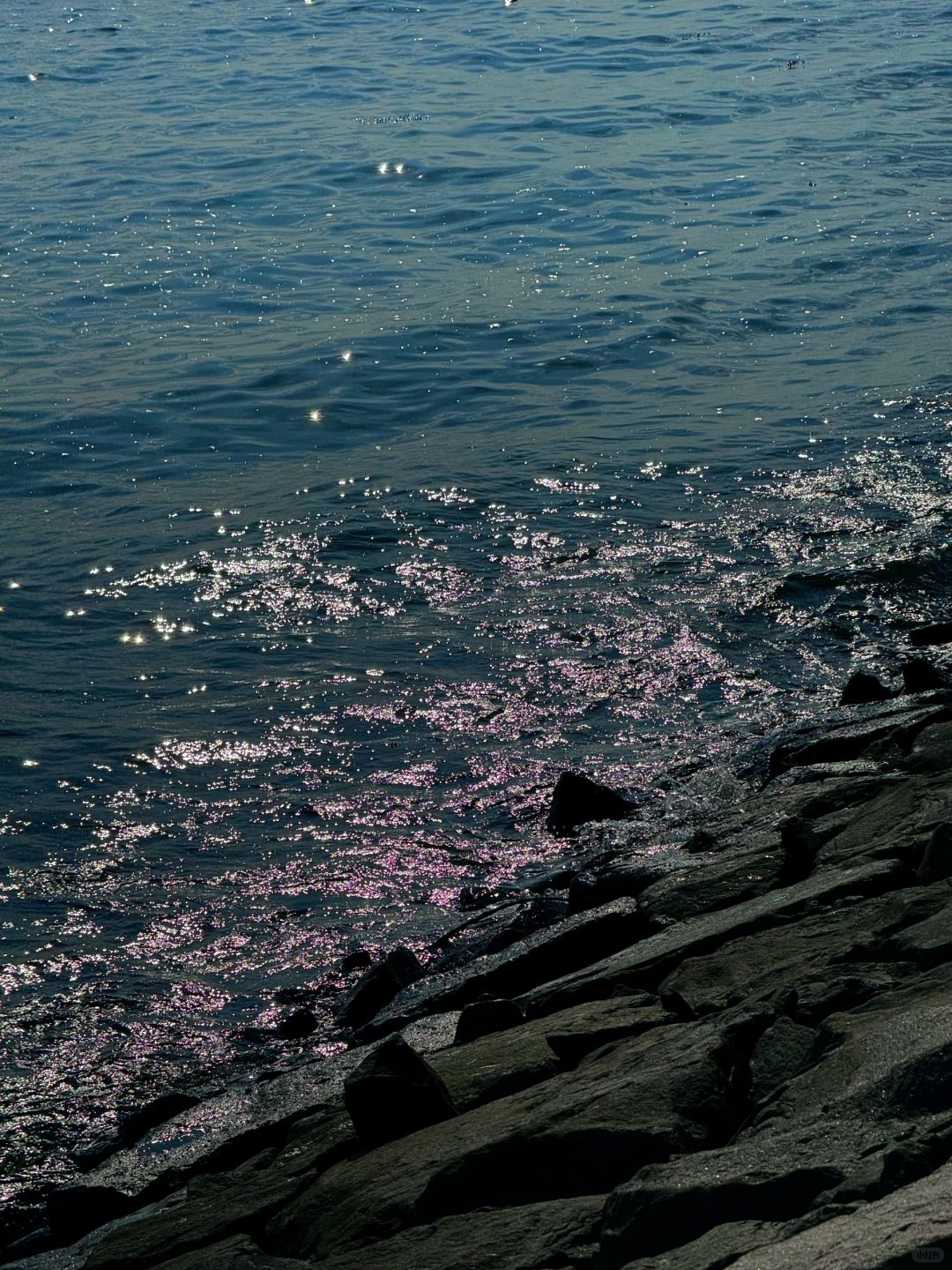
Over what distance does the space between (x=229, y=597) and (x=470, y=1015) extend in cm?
699

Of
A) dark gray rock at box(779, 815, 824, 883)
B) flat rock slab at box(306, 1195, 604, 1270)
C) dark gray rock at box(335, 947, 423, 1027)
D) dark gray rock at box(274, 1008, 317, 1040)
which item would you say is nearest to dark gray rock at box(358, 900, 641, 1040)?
dark gray rock at box(335, 947, 423, 1027)

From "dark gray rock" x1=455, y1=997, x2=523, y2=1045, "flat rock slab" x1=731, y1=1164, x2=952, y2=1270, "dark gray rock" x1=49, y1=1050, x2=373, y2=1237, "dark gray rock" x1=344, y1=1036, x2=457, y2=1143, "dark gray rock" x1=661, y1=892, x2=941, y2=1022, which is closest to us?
"flat rock slab" x1=731, y1=1164, x2=952, y2=1270

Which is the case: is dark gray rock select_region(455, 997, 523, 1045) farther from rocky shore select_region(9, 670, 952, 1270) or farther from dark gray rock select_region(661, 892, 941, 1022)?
dark gray rock select_region(661, 892, 941, 1022)

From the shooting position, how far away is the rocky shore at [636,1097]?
4141 mm

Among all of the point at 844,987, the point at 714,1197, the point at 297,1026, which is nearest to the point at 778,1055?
the point at 844,987

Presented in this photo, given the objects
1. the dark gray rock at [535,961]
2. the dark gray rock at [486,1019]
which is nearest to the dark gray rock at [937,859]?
the dark gray rock at [535,961]

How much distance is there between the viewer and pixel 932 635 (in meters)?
11.7

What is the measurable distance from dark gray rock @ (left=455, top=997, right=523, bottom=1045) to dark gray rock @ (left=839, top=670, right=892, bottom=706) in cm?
466

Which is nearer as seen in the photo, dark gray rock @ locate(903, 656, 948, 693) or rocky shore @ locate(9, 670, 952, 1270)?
rocky shore @ locate(9, 670, 952, 1270)

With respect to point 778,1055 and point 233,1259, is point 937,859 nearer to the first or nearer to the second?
point 778,1055

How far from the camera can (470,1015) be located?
21.8 feet

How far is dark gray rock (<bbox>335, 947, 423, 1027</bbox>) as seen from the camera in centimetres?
798

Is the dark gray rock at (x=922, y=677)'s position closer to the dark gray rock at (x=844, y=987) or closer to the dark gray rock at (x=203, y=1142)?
the dark gray rock at (x=203, y=1142)

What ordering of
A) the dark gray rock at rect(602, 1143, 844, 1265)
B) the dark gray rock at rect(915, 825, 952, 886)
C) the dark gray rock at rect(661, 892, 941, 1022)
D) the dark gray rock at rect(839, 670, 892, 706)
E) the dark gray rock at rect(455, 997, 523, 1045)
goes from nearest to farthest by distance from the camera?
the dark gray rock at rect(602, 1143, 844, 1265) → the dark gray rock at rect(661, 892, 941, 1022) → the dark gray rock at rect(915, 825, 952, 886) → the dark gray rock at rect(455, 997, 523, 1045) → the dark gray rock at rect(839, 670, 892, 706)
